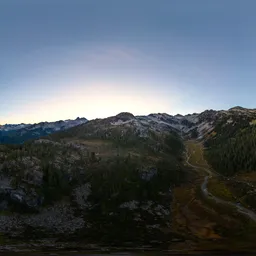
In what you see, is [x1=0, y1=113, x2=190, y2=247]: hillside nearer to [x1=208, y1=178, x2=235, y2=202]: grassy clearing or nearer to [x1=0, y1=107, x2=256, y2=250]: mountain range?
[x1=0, y1=107, x2=256, y2=250]: mountain range

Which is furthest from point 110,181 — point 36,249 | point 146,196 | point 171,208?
point 36,249

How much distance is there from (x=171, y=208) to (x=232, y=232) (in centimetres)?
3953

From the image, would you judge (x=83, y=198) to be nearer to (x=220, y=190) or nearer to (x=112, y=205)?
(x=112, y=205)

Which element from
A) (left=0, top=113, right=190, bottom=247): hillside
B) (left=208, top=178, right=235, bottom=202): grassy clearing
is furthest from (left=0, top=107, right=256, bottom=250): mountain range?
(left=208, top=178, right=235, bottom=202): grassy clearing

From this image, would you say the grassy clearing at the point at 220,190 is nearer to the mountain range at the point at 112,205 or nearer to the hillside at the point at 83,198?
the mountain range at the point at 112,205

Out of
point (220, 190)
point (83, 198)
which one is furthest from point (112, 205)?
point (220, 190)

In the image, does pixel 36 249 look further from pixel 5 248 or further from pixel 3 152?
pixel 3 152

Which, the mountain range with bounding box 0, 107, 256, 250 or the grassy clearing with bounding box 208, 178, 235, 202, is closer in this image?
the mountain range with bounding box 0, 107, 256, 250

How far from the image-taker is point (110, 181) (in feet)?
542

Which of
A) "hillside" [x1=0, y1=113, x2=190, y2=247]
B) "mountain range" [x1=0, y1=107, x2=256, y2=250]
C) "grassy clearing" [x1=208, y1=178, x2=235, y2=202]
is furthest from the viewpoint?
"grassy clearing" [x1=208, y1=178, x2=235, y2=202]

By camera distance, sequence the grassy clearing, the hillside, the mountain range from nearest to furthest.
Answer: the mountain range < the hillside < the grassy clearing

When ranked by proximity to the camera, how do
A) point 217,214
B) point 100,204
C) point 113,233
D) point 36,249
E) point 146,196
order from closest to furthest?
point 36,249
point 113,233
point 217,214
point 100,204
point 146,196

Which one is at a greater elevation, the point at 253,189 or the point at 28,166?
the point at 28,166

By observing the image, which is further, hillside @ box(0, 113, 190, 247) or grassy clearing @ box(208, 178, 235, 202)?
grassy clearing @ box(208, 178, 235, 202)
